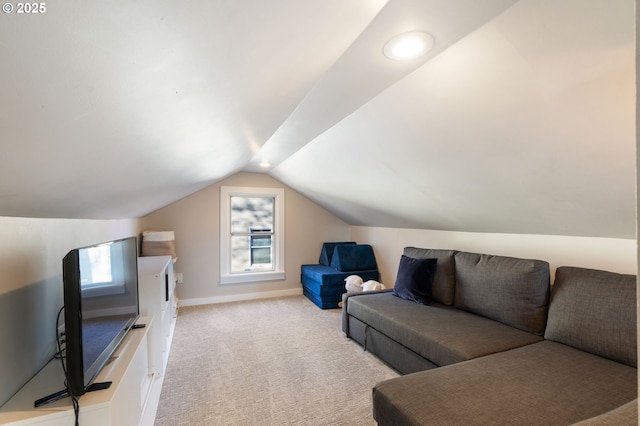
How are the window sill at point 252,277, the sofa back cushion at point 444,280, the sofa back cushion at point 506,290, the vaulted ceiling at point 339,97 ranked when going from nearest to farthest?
the vaulted ceiling at point 339,97 < the sofa back cushion at point 506,290 < the sofa back cushion at point 444,280 < the window sill at point 252,277

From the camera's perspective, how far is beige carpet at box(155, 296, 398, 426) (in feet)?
6.32

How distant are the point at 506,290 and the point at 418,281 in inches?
30.2

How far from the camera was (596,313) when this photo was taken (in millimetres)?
1726

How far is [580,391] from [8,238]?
2.58 metres

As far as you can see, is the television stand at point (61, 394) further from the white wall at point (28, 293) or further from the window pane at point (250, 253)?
the window pane at point (250, 253)

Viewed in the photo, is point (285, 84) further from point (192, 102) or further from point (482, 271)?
point (482, 271)

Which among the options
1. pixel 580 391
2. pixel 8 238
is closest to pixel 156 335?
pixel 8 238

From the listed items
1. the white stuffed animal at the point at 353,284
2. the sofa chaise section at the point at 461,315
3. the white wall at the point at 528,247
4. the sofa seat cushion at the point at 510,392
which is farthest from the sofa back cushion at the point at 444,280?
the white stuffed animal at the point at 353,284

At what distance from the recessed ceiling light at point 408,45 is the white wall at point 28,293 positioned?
1.72 metres

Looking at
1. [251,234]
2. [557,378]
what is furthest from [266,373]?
[251,234]

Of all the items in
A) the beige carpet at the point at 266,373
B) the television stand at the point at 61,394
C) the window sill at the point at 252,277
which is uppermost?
the television stand at the point at 61,394

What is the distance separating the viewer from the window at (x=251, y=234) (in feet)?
14.9

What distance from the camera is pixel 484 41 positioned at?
1185 millimetres

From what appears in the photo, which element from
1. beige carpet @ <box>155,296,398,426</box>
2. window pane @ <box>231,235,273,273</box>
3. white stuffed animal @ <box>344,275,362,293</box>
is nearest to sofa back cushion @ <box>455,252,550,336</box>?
beige carpet @ <box>155,296,398,426</box>
